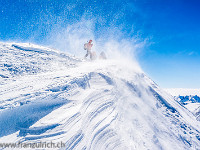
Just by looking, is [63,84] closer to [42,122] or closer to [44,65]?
→ [42,122]

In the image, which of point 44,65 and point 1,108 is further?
point 44,65

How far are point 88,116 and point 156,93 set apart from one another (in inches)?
314

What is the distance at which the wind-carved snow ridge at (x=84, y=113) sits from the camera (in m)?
3.77

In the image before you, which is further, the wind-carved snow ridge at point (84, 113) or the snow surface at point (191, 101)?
the snow surface at point (191, 101)

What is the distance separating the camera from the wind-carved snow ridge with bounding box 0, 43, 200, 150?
3770 mm

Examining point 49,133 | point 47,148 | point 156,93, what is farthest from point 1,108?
point 156,93

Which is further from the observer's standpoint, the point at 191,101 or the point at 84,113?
the point at 191,101

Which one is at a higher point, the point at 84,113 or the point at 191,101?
the point at 191,101

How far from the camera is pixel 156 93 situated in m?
10.8

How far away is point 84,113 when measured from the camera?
482 centimetres

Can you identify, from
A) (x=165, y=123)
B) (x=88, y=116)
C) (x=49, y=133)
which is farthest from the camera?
(x=165, y=123)

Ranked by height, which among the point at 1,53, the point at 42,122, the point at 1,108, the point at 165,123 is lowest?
the point at 165,123

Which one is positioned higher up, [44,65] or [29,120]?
[44,65]

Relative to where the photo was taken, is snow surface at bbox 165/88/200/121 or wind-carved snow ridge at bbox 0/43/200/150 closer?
wind-carved snow ridge at bbox 0/43/200/150
